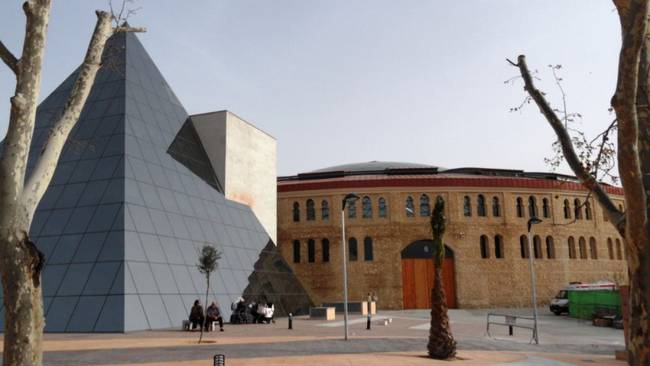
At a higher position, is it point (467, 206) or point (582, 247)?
point (467, 206)

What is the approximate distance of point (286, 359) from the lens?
13383 mm

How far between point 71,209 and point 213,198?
362 inches

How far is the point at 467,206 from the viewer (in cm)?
4678

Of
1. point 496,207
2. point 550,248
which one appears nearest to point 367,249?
point 496,207

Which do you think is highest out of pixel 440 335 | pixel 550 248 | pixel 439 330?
pixel 550 248

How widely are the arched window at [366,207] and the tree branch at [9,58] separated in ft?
130

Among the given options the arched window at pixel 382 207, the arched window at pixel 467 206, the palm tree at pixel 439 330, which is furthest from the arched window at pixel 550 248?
the palm tree at pixel 439 330

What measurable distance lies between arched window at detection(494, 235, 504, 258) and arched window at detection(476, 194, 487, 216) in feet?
7.70

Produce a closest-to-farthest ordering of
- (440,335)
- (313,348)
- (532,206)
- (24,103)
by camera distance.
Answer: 1. (24,103)
2. (440,335)
3. (313,348)
4. (532,206)

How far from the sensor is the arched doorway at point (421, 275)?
4509cm

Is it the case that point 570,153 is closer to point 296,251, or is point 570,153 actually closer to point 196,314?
point 196,314

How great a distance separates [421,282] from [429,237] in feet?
Result: 12.7

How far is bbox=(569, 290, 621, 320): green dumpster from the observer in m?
28.8

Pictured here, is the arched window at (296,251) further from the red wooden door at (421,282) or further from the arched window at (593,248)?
the arched window at (593,248)
